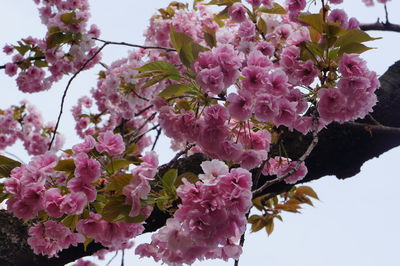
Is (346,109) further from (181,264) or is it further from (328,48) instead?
(181,264)

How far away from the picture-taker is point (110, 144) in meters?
1.54

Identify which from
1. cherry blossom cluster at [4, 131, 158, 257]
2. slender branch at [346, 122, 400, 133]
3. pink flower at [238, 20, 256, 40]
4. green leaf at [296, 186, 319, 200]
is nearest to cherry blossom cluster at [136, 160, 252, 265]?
cherry blossom cluster at [4, 131, 158, 257]

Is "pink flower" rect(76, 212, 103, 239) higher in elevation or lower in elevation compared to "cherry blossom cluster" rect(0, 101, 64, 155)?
lower

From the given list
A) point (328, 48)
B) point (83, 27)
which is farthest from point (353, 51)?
point (83, 27)

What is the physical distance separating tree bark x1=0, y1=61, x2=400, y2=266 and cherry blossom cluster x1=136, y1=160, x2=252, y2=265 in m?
0.84

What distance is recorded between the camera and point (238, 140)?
5.80 ft

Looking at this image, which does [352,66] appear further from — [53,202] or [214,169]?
[53,202]

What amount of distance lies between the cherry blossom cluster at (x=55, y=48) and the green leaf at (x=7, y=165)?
192 cm

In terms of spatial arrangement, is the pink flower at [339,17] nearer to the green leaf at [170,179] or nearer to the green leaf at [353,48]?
the green leaf at [353,48]

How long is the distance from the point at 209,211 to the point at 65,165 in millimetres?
531

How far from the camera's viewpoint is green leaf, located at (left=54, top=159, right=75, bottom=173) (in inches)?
58.7

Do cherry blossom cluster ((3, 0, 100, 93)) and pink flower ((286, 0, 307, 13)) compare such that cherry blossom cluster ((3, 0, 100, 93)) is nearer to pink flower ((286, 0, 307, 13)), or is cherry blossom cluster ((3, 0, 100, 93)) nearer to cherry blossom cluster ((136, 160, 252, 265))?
pink flower ((286, 0, 307, 13))

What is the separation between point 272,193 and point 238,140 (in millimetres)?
808

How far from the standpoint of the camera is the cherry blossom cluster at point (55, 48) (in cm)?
370
